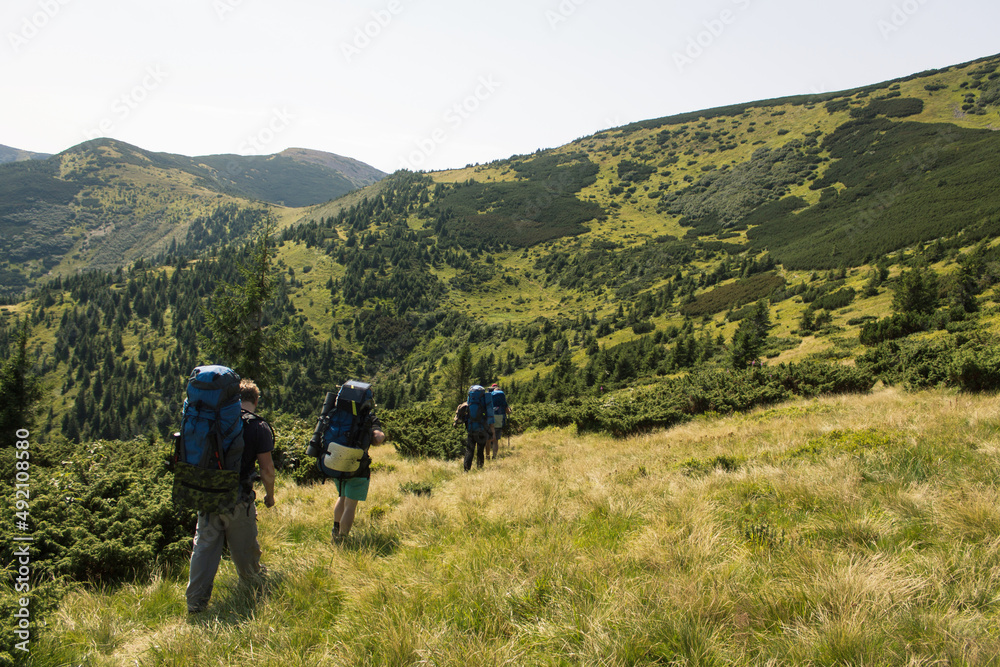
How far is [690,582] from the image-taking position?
110 inches

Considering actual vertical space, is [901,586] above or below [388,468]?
above

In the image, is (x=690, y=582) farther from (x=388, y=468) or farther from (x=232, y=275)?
(x=232, y=275)

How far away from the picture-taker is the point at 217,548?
3928 mm

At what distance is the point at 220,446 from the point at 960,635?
480 cm

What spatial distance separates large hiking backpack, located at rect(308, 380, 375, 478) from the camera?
196 inches

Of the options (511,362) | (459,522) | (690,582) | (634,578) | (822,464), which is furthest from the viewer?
(511,362)

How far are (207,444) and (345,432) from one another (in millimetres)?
1531

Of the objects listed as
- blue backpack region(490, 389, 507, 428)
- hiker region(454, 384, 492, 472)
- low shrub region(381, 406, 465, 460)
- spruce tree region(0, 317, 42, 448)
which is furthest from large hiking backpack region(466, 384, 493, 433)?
spruce tree region(0, 317, 42, 448)

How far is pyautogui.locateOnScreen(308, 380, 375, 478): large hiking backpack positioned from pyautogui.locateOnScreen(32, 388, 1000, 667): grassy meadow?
0.81 meters

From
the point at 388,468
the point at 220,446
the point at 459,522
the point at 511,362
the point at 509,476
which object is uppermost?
the point at 220,446

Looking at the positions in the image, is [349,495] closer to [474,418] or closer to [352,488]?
[352,488]

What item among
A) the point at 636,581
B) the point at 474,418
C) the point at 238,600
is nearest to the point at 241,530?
the point at 238,600

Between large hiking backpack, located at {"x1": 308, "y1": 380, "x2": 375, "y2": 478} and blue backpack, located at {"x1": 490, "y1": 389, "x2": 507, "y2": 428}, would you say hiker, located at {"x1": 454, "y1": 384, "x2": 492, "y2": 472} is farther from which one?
large hiking backpack, located at {"x1": 308, "y1": 380, "x2": 375, "y2": 478}

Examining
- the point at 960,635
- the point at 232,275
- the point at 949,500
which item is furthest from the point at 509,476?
the point at 232,275
